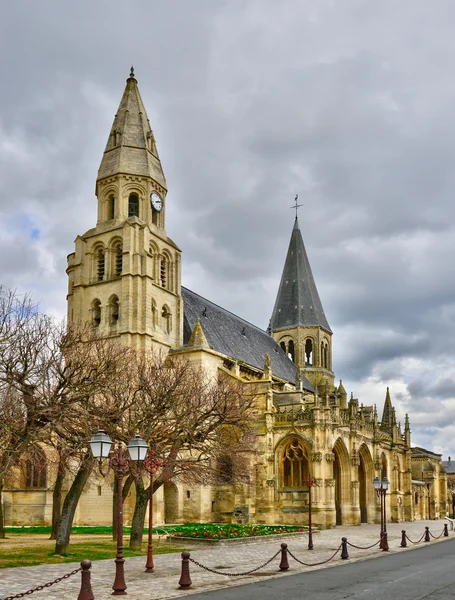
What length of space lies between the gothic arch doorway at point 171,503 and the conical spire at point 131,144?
23701 mm

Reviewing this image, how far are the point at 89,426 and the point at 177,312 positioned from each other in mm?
27467

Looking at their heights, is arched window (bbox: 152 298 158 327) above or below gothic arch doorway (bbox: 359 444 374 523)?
above

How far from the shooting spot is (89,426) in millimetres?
26219

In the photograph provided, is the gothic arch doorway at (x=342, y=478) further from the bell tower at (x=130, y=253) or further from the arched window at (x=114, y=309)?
the arched window at (x=114, y=309)

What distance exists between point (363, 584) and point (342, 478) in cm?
3453

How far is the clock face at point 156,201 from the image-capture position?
53519 mm

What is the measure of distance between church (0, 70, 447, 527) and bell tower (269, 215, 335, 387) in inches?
541

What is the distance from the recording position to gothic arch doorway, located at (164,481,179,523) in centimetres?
4678

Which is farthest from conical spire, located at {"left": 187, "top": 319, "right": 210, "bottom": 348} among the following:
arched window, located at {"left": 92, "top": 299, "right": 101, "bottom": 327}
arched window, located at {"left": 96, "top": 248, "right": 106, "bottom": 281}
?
arched window, located at {"left": 96, "top": 248, "right": 106, "bottom": 281}

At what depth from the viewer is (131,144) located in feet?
179

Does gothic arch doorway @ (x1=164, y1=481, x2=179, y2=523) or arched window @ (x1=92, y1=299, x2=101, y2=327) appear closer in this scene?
gothic arch doorway @ (x1=164, y1=481, x2=179, y2=523)

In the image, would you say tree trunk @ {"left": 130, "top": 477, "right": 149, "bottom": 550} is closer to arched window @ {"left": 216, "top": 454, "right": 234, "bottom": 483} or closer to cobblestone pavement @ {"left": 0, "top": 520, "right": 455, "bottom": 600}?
cobblestone pavement @ {"left": 0, "top": 520, "right": 455, "bottom": 600}

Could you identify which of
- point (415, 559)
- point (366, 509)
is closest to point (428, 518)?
point (366, 509)

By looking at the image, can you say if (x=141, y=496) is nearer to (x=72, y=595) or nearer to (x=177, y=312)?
(x=72, y=595)
